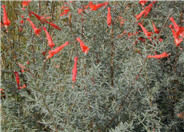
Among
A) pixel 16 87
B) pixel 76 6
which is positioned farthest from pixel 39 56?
pixel 76 6

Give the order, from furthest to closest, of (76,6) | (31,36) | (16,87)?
(16,87), (31,36), (76,6)

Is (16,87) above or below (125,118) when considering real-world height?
above

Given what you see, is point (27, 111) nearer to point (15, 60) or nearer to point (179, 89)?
point (15, 60)

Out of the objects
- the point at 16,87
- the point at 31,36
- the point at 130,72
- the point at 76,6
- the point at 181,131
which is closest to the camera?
the point at 130,72

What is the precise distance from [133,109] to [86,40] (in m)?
0.68

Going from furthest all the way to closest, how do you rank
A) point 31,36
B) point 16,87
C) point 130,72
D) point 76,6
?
→ point 16,87 < point 31,36 < point 76,6 < point 130,72

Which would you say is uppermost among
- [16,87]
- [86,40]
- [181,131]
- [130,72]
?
[86,40]

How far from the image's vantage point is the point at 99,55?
242cm

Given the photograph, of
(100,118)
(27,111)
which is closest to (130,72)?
(100,118)

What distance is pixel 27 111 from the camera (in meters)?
2.44

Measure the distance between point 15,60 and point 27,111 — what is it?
0.49 m

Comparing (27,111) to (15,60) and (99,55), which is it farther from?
(99,55)

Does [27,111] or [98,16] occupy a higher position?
[98,16]

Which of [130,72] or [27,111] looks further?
[27,111]
